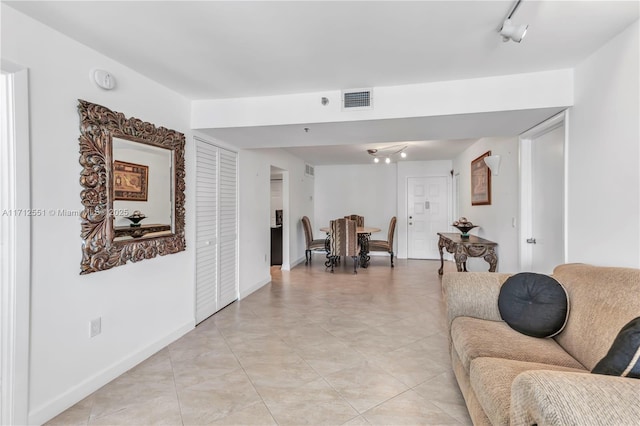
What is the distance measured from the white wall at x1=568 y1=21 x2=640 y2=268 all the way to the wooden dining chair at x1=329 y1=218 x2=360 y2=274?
3.63m

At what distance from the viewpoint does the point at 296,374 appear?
2.23 m

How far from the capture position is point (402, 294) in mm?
4270

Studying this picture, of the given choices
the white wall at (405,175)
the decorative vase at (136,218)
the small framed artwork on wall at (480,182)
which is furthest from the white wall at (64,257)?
the white wall at (405,175)

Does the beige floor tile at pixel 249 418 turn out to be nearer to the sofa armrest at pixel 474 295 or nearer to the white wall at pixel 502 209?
the sofa armrest at pixel 474 295

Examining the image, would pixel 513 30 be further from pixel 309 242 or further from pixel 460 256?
pixel 309 242

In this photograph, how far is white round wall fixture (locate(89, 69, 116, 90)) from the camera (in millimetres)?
Answer: 2051

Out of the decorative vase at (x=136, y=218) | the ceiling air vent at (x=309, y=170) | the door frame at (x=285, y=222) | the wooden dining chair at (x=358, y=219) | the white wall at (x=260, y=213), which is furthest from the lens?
the wooden dining chair at (x=358, y=219)

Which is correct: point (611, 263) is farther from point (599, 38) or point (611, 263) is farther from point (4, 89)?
point (4, 89)

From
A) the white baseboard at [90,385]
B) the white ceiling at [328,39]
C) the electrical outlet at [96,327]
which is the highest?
the white ceiling at [328,39]

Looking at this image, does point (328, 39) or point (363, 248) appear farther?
point (363, 248)

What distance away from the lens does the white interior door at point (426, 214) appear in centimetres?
687

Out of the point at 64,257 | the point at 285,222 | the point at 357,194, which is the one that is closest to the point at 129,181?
the point at 64,257

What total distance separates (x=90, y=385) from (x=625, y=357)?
9.16 ft

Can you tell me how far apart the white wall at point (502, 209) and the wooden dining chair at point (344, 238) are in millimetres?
1953
